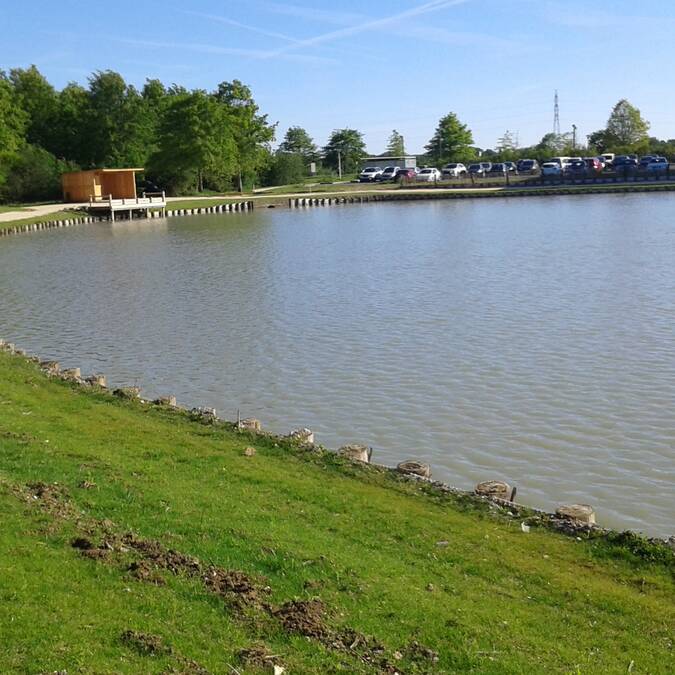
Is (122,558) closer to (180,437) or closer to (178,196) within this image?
(180,437)

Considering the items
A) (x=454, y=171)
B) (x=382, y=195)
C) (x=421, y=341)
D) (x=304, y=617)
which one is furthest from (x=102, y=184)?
(x=304, y=617)

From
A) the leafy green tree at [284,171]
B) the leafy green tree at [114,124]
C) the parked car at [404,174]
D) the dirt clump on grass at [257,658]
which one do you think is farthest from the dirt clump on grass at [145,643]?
the leafy green tree at [284,171]

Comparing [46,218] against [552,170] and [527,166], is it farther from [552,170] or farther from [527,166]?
[527,166]

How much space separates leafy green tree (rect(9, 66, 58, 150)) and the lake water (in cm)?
4544

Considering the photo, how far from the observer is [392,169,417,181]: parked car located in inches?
3792

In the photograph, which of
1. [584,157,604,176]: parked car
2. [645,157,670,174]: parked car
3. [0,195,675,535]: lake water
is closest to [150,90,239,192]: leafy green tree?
[584,157,604,176]: parked car

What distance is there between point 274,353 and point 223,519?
1139cm

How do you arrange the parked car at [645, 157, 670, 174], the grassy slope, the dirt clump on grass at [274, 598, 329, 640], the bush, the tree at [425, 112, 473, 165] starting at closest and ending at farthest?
the grassy slope, the dirt clump on grass at [274, 598, 329, 640], the bush, the parked car at [645, 157, 670, 174], the tree at [425, 112, 473, 165]

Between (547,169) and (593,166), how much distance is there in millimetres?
5009

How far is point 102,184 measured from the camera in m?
70.9

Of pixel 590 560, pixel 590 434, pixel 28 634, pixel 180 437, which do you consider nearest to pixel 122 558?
pixel 28 634

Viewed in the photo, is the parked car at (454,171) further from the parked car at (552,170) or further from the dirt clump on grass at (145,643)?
the dirt clump on grass at (145,643)

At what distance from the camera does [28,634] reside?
5.32 m

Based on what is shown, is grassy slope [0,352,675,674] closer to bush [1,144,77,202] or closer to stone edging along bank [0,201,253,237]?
stone edging along bank [0,201,253,237]
